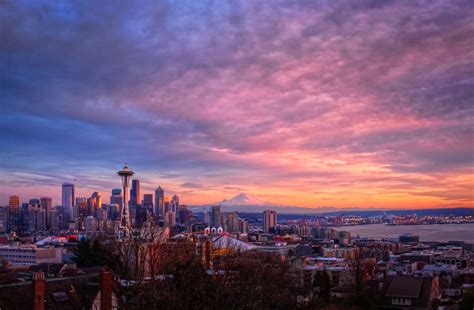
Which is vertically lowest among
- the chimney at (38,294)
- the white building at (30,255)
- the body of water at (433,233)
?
the body of water at (433,233)

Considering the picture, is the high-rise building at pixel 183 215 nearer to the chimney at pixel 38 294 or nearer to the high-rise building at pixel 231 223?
the high-rise building at pixel 231 223

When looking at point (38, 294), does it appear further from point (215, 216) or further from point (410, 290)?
point (215, 216)

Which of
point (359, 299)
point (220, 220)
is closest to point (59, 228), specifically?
point (220, 220)

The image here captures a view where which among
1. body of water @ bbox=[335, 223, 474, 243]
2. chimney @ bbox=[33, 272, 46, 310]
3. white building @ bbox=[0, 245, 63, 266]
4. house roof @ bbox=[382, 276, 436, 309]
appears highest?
chimney @ bbox=[33, 272, 46, 310]

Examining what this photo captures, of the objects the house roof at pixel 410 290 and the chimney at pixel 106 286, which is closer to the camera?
the chimney at pixel 106 286

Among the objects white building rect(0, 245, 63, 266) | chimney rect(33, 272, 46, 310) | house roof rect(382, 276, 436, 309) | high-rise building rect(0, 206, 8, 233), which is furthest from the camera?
high-rise building rect(0, 206, 8, 233)

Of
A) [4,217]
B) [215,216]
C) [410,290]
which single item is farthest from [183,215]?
[410,290]

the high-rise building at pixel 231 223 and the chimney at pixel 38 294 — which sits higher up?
the chimney at pixel 38 294

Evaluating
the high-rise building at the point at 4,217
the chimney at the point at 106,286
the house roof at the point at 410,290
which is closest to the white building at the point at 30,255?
the house roof at the point at 410,290

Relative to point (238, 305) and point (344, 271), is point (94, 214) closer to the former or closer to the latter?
point (344, 271)

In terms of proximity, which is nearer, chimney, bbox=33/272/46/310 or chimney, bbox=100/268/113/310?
chimney, bbox=33/272/46/310

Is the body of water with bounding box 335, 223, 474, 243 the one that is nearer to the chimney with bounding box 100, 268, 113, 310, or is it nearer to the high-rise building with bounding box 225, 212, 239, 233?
the high-rise building with bounding box 225, 212, 239, 233

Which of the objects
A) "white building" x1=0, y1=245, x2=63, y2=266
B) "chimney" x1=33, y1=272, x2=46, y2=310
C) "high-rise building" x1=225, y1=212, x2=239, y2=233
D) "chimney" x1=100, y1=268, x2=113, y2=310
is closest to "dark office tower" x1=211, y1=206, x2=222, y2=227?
"high-rise building" x1=225, y1=212, x2=239, y2=233
